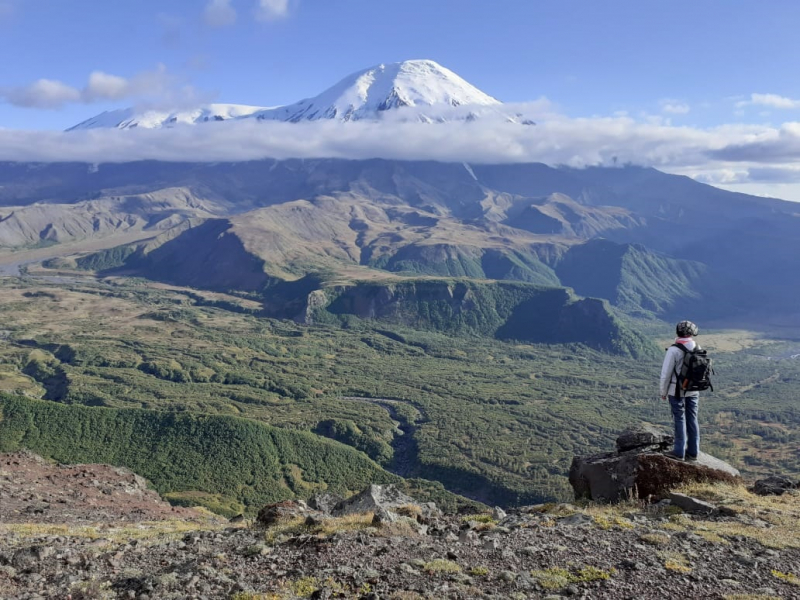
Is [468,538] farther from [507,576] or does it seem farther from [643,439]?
[643,439]

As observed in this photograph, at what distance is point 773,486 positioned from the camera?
27.3 meters

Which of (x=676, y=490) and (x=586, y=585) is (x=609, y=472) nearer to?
(x=676, y=490)

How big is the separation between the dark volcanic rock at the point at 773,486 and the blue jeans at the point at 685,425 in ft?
12.9

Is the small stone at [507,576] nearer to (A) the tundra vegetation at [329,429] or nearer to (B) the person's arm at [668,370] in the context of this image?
(B) the person's arm at [668,370]

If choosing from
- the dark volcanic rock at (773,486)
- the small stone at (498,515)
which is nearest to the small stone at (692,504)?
the dark volcanic rock at (773,486)

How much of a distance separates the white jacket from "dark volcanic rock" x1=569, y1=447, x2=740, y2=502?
365 centimetres

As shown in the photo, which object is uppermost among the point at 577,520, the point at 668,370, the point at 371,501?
the point at 668,370

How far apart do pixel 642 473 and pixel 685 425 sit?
110 inches

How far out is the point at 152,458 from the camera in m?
106

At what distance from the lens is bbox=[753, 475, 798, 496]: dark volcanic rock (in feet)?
86.4

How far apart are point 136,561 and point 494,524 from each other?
43.2 feet

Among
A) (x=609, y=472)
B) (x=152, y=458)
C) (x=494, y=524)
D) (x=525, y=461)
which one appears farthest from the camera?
(x=525, y=461)

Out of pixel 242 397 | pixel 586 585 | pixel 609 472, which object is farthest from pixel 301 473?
pixel 586 585

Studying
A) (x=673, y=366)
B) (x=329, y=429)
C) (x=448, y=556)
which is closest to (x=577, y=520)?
(x=448, y=556)
